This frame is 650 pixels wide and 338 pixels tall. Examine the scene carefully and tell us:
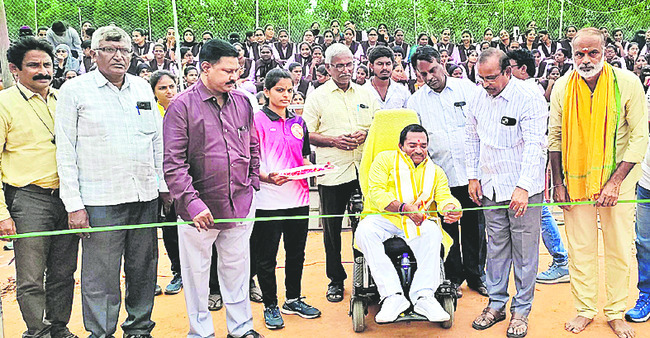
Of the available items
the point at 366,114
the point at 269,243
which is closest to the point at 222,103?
the point at 269,243

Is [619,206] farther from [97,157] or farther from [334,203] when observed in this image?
[97,157]

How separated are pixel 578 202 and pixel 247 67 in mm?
8035

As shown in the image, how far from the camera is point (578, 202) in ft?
13.7

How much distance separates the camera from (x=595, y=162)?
4.12 meters

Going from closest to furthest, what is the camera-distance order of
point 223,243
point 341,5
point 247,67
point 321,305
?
point 223,243 < point 321,305 < point 247,67 < point 341,5

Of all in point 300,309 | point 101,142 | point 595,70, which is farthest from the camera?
point 300,309

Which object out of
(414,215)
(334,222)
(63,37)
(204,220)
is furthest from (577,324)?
(63,37)

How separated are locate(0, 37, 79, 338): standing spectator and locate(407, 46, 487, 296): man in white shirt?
2.80 meters

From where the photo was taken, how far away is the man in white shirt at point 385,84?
5117 mm

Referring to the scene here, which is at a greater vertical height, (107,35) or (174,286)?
(107,35)

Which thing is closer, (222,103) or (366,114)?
(222,103)

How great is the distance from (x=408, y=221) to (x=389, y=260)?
35 centimetres

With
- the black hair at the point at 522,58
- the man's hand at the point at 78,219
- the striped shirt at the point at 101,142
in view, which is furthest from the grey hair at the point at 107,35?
the black hair at the point at 522,58

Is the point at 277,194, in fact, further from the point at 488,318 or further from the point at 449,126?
the point at 488,318
